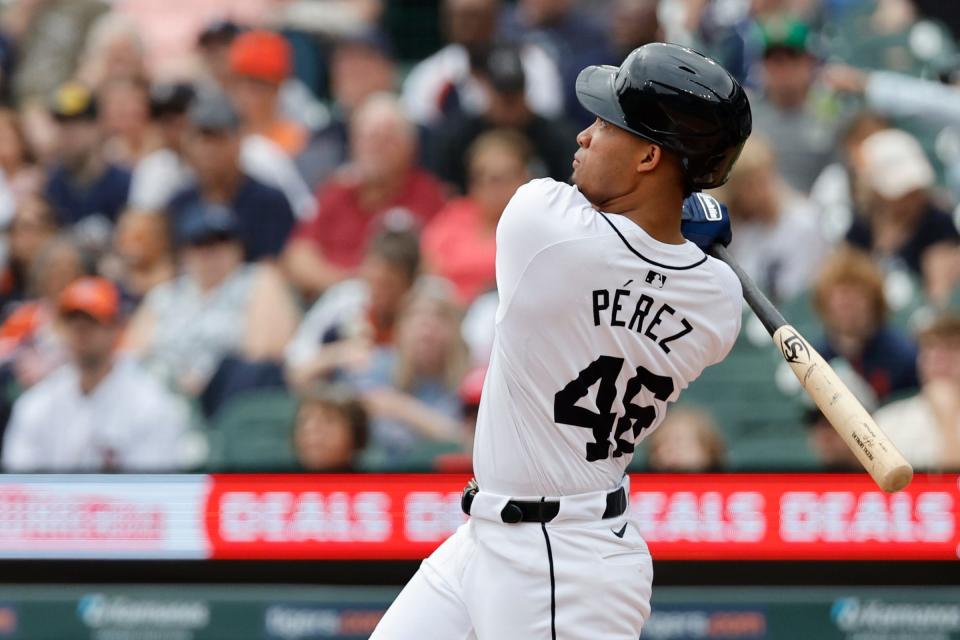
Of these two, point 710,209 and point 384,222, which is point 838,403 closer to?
point 710,209

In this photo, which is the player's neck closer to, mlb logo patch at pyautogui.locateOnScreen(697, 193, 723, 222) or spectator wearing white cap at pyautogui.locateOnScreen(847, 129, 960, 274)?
mlb logo patch at pyautogui.locateOnScreen(697, 193, 723, 222)

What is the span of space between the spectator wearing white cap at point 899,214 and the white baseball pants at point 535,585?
3584 millimetres

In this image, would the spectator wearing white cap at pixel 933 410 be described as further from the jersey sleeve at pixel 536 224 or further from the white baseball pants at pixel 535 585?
the jersey sleeve at pixel 536 224

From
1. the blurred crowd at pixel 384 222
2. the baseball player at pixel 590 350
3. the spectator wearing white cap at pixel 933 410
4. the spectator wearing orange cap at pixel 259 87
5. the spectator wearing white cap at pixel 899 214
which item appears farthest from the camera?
the spectator wearing orange cap at pixel 259 87

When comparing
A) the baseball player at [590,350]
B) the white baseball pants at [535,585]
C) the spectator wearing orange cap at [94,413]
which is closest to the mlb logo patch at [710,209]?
the baseball player at [590,350]

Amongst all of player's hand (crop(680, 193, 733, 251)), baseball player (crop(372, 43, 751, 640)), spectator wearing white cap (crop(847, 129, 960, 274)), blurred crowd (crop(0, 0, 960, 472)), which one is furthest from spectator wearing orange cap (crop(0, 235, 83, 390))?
player's hand (crop(680, 193, 733, 251))

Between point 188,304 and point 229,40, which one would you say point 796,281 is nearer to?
point 188,304

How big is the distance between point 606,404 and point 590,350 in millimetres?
110

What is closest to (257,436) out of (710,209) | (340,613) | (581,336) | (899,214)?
(340,613)

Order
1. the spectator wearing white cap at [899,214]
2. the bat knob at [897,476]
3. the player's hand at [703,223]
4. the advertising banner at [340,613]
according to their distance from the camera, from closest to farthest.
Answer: the bat knob at [897,476] → the player's hand at [703,223] → the advertising banner at [340,613] → the spectator wearing white cap at [899,214]

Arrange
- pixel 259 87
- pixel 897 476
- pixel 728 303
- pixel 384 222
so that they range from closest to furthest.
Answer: pixel 897 476 → pixel 728 303 → pixel 384 222 → pixel 259 87

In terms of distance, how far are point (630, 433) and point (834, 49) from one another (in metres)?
4.37

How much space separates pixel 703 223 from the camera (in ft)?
9.31

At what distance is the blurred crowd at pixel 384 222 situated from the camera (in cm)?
585
